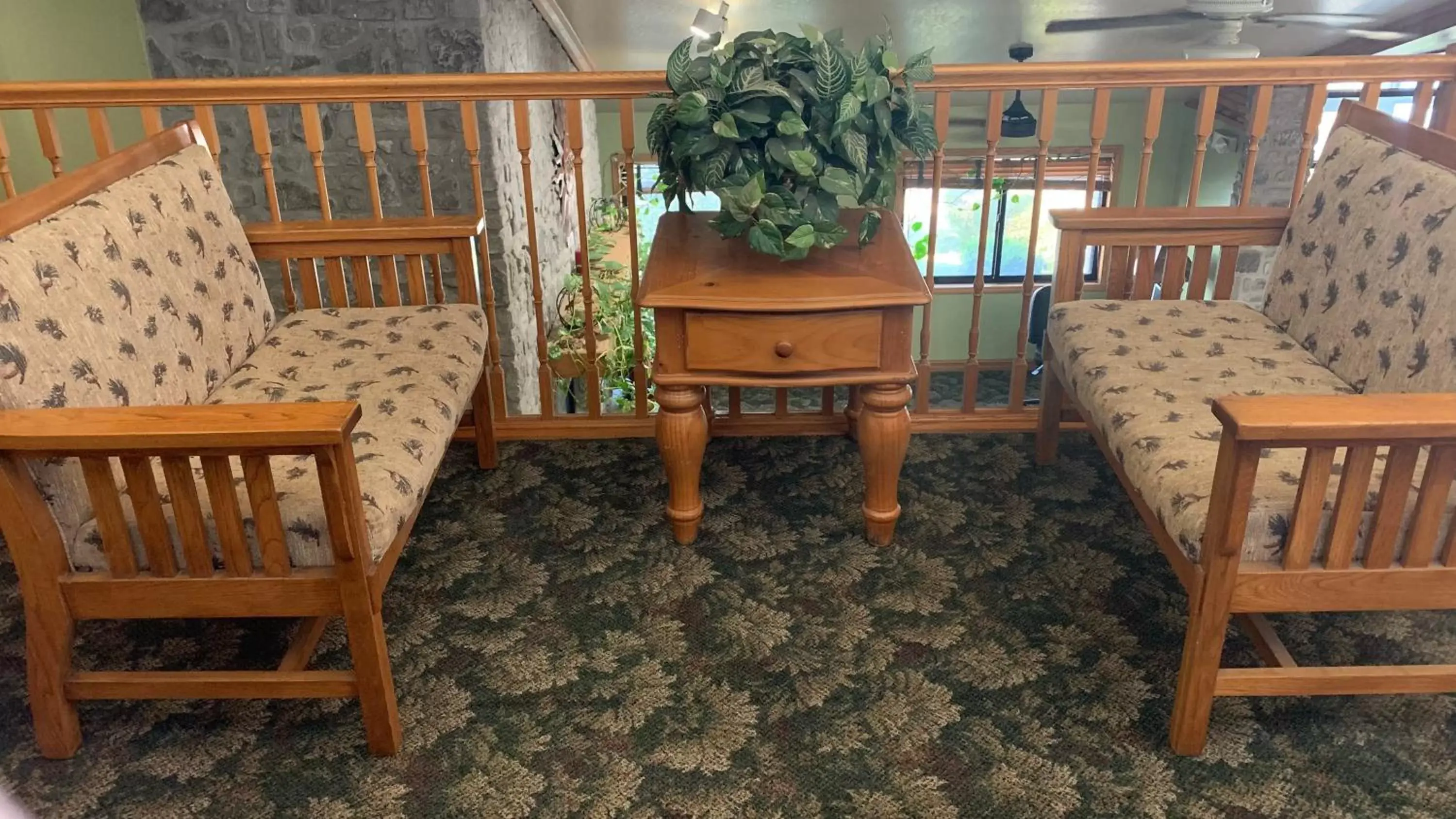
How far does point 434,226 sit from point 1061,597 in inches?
59.3

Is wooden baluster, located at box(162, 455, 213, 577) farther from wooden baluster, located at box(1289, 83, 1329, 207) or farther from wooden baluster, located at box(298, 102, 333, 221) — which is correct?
wooden baluster, located at box(1289, 83, 1329, 207)

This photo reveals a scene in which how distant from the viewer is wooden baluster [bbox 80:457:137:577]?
147 cm

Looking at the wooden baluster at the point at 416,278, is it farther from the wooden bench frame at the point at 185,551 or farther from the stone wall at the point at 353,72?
the stone wall at the point at 353,72

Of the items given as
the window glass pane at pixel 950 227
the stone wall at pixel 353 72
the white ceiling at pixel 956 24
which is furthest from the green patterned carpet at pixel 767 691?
the window glass pane at pixel 950 227

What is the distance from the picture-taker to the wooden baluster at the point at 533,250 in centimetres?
237

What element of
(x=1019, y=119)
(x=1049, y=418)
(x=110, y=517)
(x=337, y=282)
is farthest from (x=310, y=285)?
(x=1019, y=119)

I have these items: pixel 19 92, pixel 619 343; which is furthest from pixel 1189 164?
pixel 19 92

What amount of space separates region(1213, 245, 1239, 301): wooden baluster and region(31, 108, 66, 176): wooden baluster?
2647 mm

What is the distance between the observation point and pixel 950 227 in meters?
8.20

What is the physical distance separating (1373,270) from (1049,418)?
2.43ft

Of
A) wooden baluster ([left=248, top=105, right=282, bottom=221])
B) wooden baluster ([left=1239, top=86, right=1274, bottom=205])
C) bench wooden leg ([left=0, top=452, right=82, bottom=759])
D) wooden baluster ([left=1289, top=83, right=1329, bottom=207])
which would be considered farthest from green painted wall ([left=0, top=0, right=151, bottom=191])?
wooden baluster ([left=1289, top=83, right=1329, bottom=207])

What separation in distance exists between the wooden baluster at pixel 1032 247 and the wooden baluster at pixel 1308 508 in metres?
1.04

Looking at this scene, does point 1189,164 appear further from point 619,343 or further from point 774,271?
point 774,271

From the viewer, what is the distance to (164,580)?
1.55 metres
